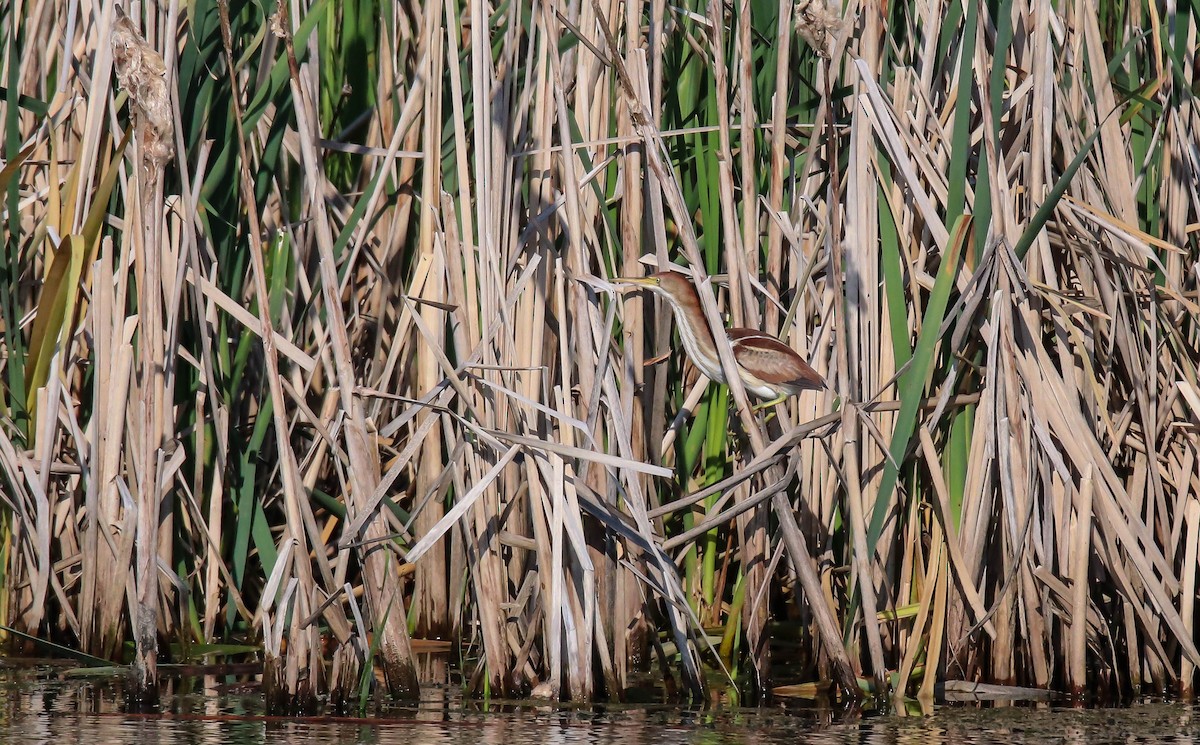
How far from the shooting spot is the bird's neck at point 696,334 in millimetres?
3287

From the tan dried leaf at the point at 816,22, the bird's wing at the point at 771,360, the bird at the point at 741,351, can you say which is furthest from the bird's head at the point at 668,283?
the tan dried leaf at the point at 816,22

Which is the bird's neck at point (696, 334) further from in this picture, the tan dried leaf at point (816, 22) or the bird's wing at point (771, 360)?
the tan dried leaf at point (816, 22)

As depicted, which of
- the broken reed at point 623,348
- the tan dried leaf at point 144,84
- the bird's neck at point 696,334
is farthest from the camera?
the bird's neck at point 696,334

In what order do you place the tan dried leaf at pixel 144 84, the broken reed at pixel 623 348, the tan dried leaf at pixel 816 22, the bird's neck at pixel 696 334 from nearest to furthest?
the tan dried leaf at pixel 144 84 → the tan dried leaf at pixel 816 22 → the broken reed at pixel 623 348 → the bird's neck at pixel 696 334

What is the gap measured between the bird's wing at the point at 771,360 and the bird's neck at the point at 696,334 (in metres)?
0.07

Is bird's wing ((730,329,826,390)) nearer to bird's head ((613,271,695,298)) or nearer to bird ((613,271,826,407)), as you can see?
bird ((613,271,826,407))

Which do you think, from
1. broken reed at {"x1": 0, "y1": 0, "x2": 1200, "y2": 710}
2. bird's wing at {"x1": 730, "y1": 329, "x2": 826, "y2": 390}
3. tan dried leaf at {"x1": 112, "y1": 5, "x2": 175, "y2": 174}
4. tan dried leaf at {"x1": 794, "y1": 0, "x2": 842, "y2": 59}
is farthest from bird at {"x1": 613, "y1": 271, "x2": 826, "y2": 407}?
tan dried leaf at {"x1": 112, "y1": 5, "x2": 175, "y2": 174}

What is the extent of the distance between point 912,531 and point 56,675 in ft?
7.17

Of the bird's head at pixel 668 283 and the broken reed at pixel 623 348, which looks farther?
the bird's head at pixel 668 283

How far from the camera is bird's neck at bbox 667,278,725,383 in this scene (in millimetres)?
3287

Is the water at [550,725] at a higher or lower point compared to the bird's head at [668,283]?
lower

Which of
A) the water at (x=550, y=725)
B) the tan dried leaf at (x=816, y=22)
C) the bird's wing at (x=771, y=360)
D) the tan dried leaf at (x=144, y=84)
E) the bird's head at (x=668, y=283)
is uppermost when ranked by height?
the tan dried leaf at (x=816, y=22)

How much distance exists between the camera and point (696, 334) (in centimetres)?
332

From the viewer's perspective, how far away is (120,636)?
356 cm
